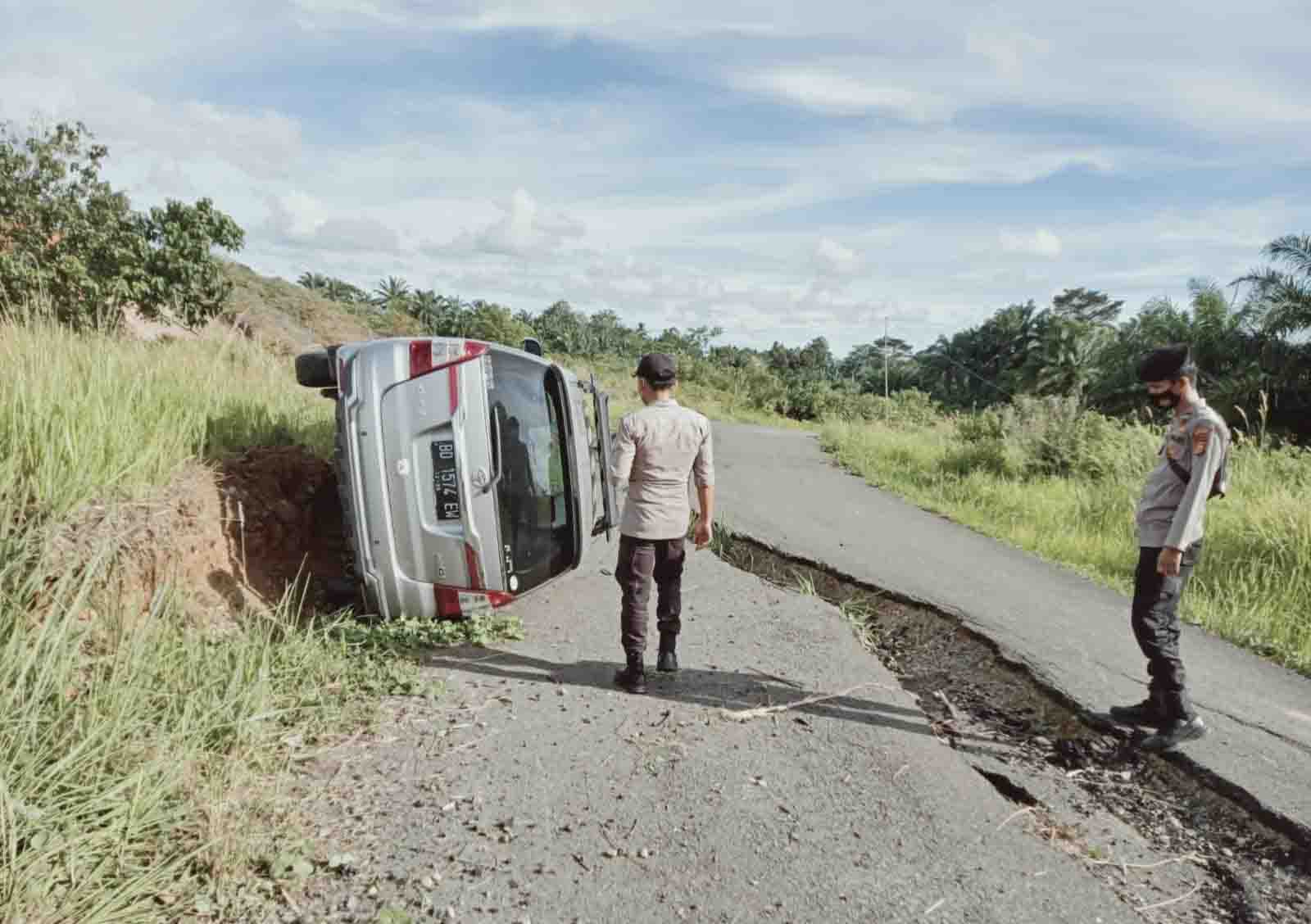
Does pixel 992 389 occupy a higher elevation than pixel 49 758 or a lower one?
lower

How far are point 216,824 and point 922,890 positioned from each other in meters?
2.33

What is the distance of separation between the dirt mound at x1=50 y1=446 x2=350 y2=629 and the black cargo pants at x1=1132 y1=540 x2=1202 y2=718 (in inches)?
167

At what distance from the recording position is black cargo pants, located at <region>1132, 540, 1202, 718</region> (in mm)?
4074

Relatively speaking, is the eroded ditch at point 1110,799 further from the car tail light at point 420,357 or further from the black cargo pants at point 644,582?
the car tail light at point 420,357

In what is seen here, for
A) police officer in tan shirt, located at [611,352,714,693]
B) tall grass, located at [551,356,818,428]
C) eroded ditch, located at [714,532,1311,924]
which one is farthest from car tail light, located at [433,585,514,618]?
tall grass, located at [551,356,818,428]

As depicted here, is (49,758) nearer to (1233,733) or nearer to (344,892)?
(344,892)

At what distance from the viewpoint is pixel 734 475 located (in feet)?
43.6

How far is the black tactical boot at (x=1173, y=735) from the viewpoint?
13.5ft

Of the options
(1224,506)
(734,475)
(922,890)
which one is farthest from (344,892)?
(734,475)

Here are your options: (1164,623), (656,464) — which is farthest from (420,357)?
(1164,623)

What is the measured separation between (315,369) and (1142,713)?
5.28m

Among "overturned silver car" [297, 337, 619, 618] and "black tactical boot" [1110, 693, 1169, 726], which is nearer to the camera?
"black tactical boot" [1110, 693, 1169, 726]

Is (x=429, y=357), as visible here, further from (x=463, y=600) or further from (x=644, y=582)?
(x=644, y=582)

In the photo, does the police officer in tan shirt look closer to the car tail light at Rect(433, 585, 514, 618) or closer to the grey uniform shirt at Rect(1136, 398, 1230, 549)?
the car tail light at Rect(433, 585, 514, 618)
